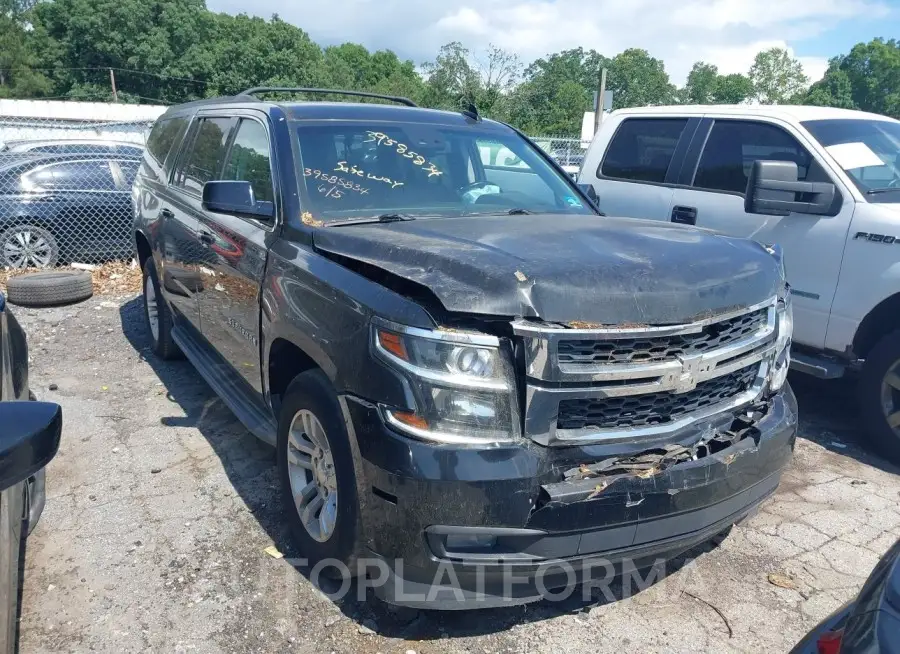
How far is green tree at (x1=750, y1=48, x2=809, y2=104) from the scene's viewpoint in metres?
91.4

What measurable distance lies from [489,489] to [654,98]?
9667 centimetres

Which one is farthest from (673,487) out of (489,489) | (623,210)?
(623,210)

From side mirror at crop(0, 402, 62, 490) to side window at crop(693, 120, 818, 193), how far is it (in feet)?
15.4

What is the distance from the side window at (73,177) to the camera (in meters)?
8.82

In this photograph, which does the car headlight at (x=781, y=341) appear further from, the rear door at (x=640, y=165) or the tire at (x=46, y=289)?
the tire at (x=46, y=289)

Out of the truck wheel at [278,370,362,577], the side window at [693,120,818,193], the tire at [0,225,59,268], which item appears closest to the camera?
the truck wheel at [278,370,362,577]

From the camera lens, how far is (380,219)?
3.19 meters

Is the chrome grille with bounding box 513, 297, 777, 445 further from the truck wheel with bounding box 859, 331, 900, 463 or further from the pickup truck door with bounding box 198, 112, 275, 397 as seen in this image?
the truck wheel with bounding box 859, 331, 900, 463

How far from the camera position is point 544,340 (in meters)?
2.18

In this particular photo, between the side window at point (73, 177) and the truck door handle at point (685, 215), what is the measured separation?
293 inches

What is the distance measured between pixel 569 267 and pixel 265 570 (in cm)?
189

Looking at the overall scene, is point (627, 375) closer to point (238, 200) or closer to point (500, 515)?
point (500, 515)

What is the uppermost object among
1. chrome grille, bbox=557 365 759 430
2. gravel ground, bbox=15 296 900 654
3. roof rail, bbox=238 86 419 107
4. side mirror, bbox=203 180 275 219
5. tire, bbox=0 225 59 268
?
roof rail, bbox=238 86 419 107

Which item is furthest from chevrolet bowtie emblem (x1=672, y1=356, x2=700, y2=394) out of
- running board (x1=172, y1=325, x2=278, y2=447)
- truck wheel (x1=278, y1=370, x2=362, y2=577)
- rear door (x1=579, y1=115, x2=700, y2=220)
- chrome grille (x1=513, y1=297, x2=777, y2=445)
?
rear door (x1=579, y1=115, x2=700, y2=220)
